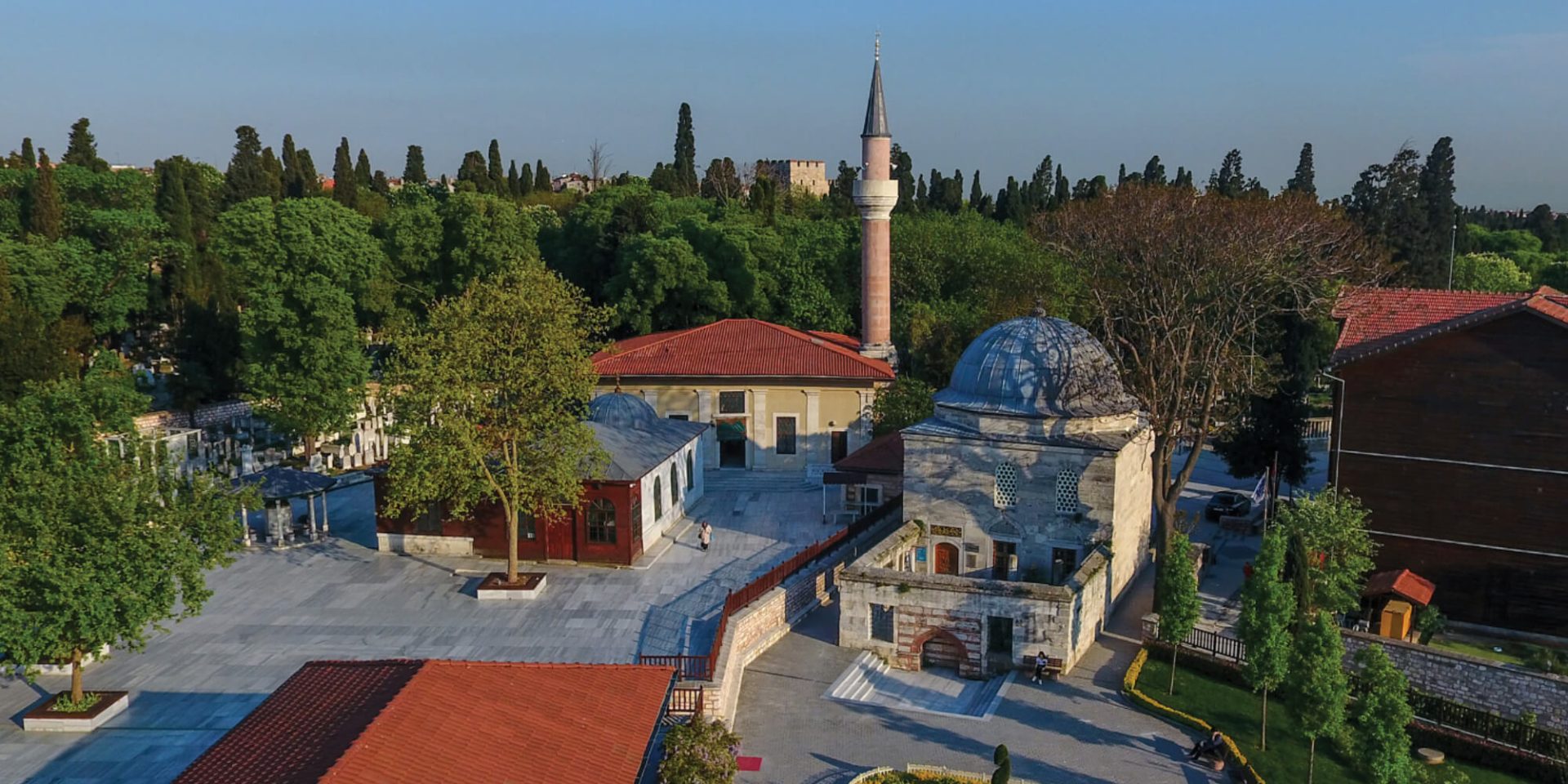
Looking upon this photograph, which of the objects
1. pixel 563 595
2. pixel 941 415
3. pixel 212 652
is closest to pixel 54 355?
pixel 212 652

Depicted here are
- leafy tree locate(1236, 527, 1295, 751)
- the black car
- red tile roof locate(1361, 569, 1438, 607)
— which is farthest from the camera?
the black car

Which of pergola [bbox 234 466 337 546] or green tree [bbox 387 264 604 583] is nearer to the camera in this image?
green tree [bbox 387 264 604 583]

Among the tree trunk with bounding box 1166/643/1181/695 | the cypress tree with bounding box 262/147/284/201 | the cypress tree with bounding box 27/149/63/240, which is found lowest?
the tree trunk with bounding box 1166/643/1181/695

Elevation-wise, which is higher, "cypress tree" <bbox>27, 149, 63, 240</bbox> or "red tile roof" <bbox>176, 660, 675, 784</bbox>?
"cypress tree" <bbox>27, 149, 63, 240</bbox>

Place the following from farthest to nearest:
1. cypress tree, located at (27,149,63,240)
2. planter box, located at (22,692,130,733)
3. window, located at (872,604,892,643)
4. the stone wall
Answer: cypress tree, located at (27,149,63,240) → window, located at (872,604,892,643) → the stone wall → planter box, located at (22,692,130,733)

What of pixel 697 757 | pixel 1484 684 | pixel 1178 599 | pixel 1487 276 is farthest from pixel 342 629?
pixel 1487 276

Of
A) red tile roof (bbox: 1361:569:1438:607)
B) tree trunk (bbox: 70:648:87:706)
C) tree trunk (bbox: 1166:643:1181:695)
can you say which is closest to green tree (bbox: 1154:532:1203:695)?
tree trunk (bbox: 1166:643:1181:695)

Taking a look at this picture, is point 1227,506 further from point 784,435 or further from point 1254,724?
point 1254,724

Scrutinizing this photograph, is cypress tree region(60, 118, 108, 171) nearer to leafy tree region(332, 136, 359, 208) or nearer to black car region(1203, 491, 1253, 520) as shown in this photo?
leafy tree region(332, 136, 359, 208)
